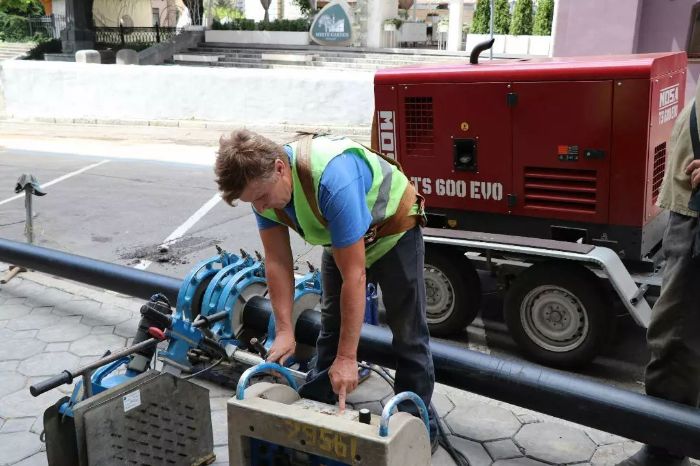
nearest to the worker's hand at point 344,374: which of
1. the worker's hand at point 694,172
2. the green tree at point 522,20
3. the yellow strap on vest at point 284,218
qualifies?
the yellow strap on vest at point 284,218

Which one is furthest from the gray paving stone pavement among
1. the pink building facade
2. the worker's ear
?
the pink building facade

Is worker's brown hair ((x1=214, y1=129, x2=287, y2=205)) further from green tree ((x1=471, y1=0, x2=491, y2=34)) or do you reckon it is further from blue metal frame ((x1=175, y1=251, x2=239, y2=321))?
green tree ((x1=471, y1=0, x2=491, y2=34))

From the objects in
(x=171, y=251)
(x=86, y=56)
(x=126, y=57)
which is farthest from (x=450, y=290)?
(x=126, y=57)

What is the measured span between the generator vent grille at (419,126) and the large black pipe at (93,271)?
6.38ft

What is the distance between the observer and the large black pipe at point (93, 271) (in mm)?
4496

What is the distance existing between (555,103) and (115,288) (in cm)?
314

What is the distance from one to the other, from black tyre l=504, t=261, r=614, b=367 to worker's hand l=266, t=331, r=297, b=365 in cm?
215

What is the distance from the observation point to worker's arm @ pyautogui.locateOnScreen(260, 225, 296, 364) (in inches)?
117

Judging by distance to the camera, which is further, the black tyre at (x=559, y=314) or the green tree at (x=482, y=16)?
the green tree at (x=482, y=16)

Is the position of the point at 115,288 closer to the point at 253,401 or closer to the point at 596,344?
the point at 253,401

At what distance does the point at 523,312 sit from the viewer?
4.61m

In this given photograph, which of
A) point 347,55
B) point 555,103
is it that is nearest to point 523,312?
point 555,103

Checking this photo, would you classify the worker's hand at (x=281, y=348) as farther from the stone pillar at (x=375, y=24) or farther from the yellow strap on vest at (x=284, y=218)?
the stone pillar at (x=375, y=24)

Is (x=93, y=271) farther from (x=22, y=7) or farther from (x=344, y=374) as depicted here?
(x=22, y=7)
